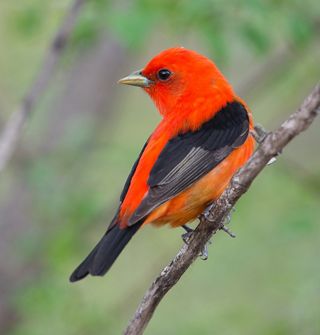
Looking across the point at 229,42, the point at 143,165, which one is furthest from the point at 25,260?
the point at 143,165

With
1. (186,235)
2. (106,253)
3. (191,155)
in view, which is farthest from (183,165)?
(106,253)

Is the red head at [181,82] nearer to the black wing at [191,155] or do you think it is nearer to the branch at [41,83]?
the black wing at [191,155]

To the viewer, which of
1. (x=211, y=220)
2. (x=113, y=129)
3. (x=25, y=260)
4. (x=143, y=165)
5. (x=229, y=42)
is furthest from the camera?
(x=113, y=129)

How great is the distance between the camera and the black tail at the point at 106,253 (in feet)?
16.7

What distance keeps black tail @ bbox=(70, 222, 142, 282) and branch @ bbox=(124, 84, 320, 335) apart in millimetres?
485

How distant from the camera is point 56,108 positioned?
993cm

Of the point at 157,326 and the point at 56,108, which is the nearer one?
the point at 157,326

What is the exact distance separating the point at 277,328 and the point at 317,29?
2683 mm

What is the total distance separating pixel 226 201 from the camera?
4.44 metres

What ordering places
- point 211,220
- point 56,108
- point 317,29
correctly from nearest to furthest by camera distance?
point 211,220 → point 317,29 → point 56,108

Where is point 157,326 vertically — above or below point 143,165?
above

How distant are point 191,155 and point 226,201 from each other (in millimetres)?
1090

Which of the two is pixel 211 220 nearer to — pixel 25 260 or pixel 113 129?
pixel 25 260

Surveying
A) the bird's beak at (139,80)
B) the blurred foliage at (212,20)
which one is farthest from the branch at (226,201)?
the blurred foliage at (212,20)
